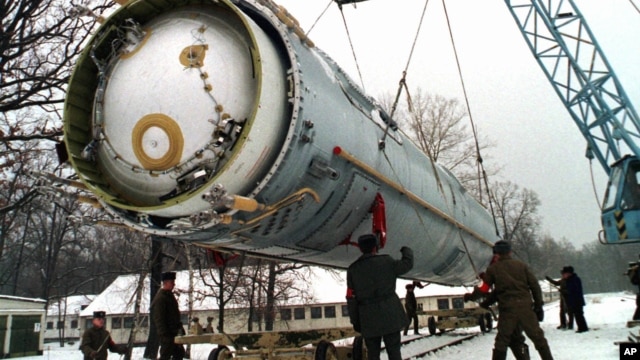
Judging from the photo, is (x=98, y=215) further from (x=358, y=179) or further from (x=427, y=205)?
(x=427, y=205)

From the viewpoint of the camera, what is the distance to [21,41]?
33.7 feet

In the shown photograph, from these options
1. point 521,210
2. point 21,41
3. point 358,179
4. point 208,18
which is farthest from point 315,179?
point 521,210

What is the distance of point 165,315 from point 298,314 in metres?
27.7

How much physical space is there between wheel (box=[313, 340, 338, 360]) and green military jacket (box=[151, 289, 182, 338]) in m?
1.67

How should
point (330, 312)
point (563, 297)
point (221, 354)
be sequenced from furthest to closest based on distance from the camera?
point (330, 312) < point (563, 297) < point (221, 354)

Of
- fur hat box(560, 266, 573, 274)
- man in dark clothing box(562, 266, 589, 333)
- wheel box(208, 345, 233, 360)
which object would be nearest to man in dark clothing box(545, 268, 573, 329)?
fur hat box(560, 266, 573, 274)

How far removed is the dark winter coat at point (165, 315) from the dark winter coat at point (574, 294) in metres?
7.44

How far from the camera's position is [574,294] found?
948 centimetres

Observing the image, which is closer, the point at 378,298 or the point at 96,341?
the point at 378,298

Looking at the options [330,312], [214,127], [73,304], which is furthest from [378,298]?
[73,304]

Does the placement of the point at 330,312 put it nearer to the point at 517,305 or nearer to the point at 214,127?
the point at 517,305

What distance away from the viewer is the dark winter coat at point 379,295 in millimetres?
4070

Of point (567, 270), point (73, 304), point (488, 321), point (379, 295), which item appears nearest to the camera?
point (379, 295)

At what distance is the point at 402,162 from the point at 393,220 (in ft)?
2.39
